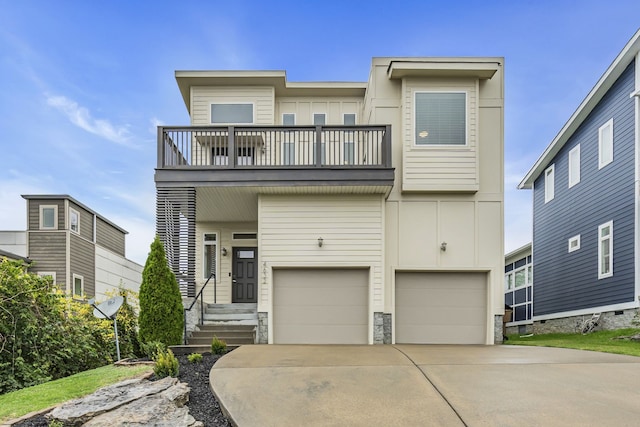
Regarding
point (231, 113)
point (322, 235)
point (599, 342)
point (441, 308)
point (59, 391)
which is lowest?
point (599, 342)

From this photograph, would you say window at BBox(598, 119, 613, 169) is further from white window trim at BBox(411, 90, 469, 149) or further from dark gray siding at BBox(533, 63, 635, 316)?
white window trim at BBox(411, 90, 469, 149)

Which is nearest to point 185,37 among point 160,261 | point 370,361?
point 160,261

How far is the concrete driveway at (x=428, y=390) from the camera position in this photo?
382 cm

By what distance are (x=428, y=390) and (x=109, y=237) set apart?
1722 centimetres

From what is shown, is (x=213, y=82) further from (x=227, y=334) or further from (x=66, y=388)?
(x=66, y=388)

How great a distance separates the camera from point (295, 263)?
9414 mm

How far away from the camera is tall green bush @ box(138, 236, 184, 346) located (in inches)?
302

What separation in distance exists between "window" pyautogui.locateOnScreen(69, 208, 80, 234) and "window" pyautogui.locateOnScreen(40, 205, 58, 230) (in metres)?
0.41

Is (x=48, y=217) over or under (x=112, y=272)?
over

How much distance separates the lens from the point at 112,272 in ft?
60.5

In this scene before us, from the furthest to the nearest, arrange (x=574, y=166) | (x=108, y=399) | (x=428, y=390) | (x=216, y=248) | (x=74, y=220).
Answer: (x=74, y=220) < (x=574, y=166) < (x=216, y=248) < (x=428, y=390) < (x=108, y=399)

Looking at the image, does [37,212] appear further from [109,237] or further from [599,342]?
[599,342]

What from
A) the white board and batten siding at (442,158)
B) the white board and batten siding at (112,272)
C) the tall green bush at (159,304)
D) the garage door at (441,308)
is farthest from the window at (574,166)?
the white board and batten siding at (112,272)

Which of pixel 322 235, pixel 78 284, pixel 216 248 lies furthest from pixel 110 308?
pixel 78 284
